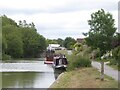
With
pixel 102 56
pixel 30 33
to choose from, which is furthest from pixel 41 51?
pixel 102 56

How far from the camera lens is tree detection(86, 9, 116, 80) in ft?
178

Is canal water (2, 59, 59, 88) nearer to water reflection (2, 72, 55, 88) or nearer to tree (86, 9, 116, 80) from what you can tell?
water reflection (2, 72, 55, 88)

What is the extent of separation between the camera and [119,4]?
3466 cm

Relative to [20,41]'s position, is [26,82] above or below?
below

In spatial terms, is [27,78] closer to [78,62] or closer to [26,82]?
[26,82]

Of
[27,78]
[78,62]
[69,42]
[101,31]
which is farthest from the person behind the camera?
[69,42]

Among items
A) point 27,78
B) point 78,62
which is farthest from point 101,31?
point 27,78

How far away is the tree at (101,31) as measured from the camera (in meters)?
54.2

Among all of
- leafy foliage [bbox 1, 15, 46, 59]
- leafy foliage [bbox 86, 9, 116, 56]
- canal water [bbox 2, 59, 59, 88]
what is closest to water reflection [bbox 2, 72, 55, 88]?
canal water [bbox 2, 59, 59, 88]

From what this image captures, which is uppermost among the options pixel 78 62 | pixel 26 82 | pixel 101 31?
pixel 101 31

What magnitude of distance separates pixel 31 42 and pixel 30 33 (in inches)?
155

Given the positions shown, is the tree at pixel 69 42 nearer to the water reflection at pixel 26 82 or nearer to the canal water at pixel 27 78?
the canal water at pixel 27 78

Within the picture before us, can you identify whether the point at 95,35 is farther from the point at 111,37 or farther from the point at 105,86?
the point at 105,86

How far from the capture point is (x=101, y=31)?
184ft
